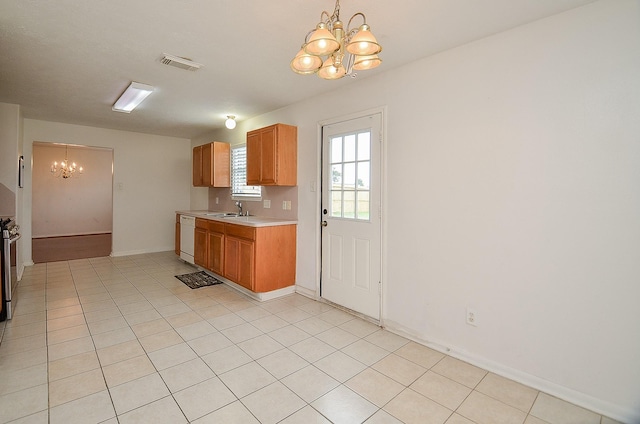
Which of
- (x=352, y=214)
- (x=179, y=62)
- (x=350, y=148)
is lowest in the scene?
(x=352, y=214)

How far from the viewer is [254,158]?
4.25 meters

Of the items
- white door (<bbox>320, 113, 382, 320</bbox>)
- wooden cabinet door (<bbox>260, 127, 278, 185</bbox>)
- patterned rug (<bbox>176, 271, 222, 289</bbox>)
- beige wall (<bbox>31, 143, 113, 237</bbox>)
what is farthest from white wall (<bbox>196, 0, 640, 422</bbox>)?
beige wall (<bbox>31, 143, 113, 237</bbox>)

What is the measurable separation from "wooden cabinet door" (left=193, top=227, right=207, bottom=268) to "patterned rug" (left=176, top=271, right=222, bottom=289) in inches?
6.3

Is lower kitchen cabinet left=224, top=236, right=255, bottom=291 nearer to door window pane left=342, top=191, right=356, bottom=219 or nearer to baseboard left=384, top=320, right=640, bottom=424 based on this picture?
door window pane left=342, top=191, right=356, bottom=219

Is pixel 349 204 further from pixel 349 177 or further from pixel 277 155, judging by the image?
pixel 277 155

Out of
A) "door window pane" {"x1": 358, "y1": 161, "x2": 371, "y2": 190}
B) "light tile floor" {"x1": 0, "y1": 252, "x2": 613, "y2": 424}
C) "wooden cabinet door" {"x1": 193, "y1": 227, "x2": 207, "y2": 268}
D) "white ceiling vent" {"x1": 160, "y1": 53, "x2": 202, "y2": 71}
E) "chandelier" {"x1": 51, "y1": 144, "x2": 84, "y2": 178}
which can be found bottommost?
"light tile floor" {"x1": 0, "y1": 252, "x2": 613, "y2": 424}

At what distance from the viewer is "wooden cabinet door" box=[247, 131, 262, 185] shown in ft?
13.7

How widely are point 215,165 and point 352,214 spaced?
3034mm

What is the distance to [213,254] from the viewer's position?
14.8ft

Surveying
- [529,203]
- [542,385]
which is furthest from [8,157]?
[542,385]

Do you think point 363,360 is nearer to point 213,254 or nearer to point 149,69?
point 213,254

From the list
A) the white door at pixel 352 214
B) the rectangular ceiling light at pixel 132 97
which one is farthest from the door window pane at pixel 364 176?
the rectangular ceiling light at pixel 132 97

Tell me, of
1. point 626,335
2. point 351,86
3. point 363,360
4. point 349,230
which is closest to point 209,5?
point 351,86

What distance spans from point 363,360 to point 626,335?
5.33 ft
